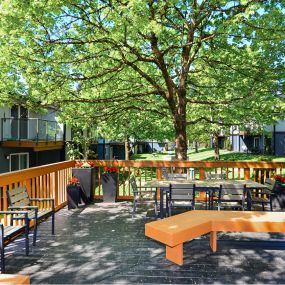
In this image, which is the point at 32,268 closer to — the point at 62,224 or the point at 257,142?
the point at 62,224

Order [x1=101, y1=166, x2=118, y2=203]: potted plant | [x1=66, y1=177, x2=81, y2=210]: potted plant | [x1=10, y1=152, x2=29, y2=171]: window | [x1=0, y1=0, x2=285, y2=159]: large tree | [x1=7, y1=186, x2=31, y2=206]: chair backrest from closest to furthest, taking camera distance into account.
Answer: [x1=7, y1=186, x2=31, y2=206]: chair backrest, [x1=0, y1=0, x2=285, y2=159]: large tree, [x1=66, y1=177, x2=81, y2=210]: potted plant, [x1=101, y1=166, x2=118, y2=203]: potted plant, [x1=10, y1=152, x2=29, y2=171]: window

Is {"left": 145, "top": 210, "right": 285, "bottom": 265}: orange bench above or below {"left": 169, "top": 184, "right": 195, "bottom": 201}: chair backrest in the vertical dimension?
below

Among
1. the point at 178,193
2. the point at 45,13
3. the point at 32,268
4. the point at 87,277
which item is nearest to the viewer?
the point at 87,277

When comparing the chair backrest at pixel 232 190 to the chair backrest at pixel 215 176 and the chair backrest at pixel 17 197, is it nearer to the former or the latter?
the chair backrest at pixel 215 176

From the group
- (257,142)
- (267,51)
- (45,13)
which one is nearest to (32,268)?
(45,13)

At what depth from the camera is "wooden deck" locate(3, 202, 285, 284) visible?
4066 mm

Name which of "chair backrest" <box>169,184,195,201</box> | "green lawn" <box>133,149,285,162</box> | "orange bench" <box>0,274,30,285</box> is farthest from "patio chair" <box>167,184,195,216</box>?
"green lawn" <box>133,149,285,162</box>

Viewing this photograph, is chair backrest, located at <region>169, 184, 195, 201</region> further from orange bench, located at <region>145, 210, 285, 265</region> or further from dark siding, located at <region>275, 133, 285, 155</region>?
dark siding, located at <region>275, 133, 285, 155</region>

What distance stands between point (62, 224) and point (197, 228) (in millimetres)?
3433

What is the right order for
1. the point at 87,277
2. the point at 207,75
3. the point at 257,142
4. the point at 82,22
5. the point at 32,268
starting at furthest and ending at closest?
the point at 257,142 < the point at 207,75 < the point at 82,22 < the point at 32,268 < the point at 87,277

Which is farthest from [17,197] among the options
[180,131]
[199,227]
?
[180,131]

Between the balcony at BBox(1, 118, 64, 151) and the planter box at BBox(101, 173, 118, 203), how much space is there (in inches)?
320

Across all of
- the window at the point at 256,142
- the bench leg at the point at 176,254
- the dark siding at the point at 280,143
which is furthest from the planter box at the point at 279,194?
the window at the point at 256,142

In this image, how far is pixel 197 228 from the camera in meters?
4.43
